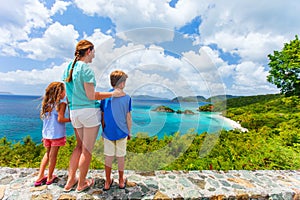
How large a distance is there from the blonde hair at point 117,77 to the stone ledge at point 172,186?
3.93 ft

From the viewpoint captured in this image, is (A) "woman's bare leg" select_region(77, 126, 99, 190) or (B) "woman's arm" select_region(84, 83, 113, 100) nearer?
(B) "woman's arm" select_region(84, 83, 113, 100)

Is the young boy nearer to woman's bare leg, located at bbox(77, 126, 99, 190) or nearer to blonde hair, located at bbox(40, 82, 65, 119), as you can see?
woman's bare leg, located at bbox(77, 126, 99, 190)

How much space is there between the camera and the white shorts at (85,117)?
1.61m

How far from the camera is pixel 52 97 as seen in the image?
1820 mm

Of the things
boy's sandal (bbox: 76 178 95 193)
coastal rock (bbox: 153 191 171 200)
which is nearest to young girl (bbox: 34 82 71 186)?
boy's sandal (bbox: 76 178 95 193)

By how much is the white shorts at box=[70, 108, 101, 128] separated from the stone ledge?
0.76 meters

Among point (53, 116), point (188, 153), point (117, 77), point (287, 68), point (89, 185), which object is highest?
point (287, 68)

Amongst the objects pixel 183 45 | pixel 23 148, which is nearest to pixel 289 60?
pixel 183 45

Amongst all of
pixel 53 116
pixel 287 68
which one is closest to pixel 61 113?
pixel 53 116

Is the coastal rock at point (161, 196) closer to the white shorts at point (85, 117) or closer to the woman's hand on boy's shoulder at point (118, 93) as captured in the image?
the white shorts at point (85, 117)

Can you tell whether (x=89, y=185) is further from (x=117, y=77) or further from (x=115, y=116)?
(x=117, y=77)

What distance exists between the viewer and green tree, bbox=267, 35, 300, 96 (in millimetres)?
6841

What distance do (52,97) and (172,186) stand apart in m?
1.73

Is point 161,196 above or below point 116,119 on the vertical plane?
below
